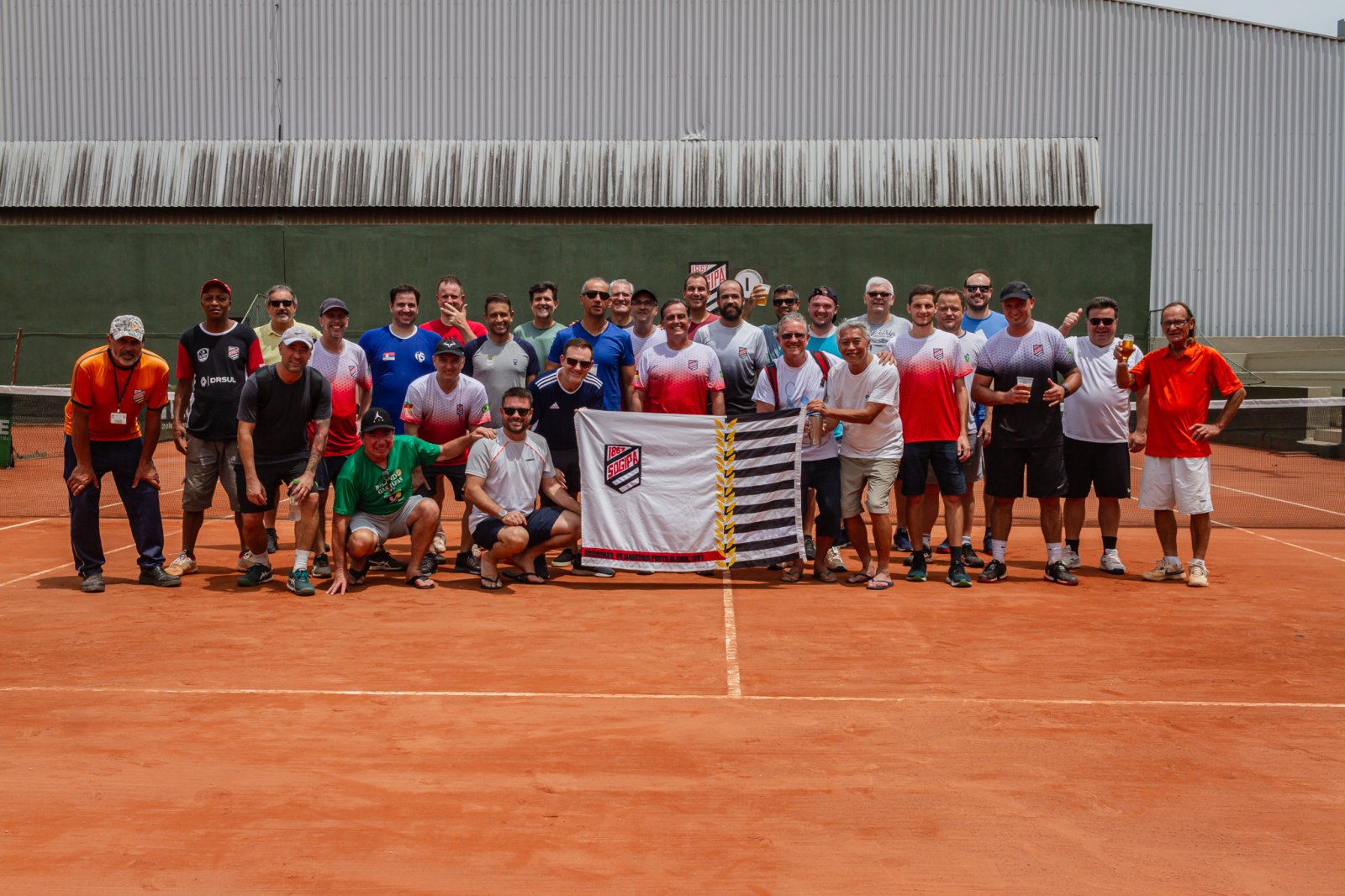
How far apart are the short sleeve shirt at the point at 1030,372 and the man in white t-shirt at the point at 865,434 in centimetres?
91

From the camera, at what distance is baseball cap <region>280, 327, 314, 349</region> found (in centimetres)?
830

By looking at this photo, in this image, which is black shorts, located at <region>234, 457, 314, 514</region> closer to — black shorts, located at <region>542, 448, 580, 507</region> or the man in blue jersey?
black shorts, located at <region>542, 448, 580, 507</region>

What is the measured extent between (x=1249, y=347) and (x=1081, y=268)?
475 cm

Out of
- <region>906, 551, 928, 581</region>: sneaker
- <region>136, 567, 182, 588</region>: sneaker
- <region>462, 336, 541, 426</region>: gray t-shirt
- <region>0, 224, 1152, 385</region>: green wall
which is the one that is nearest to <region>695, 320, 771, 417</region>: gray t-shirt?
<region>462, 336, 541, 426</region>: gray t-shirt

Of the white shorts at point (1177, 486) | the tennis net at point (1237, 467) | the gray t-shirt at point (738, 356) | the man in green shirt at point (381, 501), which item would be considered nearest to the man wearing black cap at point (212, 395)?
the man in green shirt at point (381, 501)

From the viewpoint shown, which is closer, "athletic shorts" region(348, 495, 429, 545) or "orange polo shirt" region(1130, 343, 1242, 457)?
"athletic shorts" region(348, 495, 429, 545)

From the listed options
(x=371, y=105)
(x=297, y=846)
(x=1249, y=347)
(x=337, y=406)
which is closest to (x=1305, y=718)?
(x=297, y=846)

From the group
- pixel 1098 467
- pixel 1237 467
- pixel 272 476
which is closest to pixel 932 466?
pixel 1098 467

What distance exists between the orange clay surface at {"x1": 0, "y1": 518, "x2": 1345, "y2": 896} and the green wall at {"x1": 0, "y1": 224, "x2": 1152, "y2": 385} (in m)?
18.5

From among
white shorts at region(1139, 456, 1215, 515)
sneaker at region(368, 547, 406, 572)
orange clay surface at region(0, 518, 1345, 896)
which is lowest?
orange clay surface at region(0, 518, 1345, 896)

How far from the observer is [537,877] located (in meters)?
3.78

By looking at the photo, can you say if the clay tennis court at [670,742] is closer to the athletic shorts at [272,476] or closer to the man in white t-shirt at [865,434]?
the man in white t-shirt at [865,434]

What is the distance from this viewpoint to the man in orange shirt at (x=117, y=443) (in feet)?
27.1

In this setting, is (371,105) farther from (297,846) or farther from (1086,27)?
(297,846)
